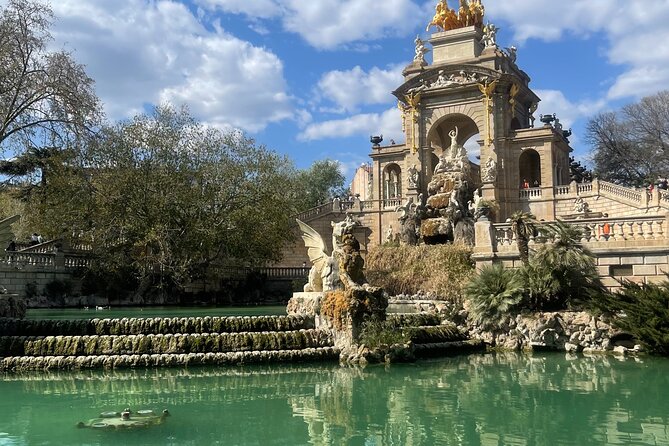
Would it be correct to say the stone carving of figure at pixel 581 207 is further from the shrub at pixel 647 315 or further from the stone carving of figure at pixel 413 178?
the shrub at pixel 647 315

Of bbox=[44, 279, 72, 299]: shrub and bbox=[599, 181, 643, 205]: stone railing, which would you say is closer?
bbox=[44, 279, 72, 299]: shrub

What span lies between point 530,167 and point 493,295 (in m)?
31.0

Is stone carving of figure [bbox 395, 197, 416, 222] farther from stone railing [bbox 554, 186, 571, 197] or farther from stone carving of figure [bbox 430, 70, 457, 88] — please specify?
stone railing [bbox 554, 186, 571, 197]

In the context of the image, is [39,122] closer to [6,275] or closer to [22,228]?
[6,275]

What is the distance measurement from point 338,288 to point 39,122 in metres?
18.1

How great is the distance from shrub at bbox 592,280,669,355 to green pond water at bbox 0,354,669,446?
51 cm

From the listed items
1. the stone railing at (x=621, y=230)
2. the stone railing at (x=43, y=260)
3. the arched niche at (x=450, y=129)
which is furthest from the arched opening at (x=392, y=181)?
the stone railing at (x=621, y=230)

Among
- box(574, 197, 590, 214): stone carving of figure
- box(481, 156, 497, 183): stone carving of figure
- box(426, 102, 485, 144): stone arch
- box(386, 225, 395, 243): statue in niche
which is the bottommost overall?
box(386, 225, 395, 243): statue in niche

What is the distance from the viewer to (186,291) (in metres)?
30.5

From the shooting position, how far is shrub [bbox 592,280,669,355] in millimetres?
13133

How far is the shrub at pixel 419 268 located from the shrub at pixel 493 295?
687cm

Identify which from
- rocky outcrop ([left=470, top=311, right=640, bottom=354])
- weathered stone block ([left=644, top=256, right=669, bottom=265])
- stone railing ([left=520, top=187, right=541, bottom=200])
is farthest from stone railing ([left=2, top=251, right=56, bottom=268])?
stone railing ([left=520, top=187, right=541, bottom=200])

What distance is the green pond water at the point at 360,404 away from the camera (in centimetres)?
732

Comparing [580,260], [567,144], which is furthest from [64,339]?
[567,144]
